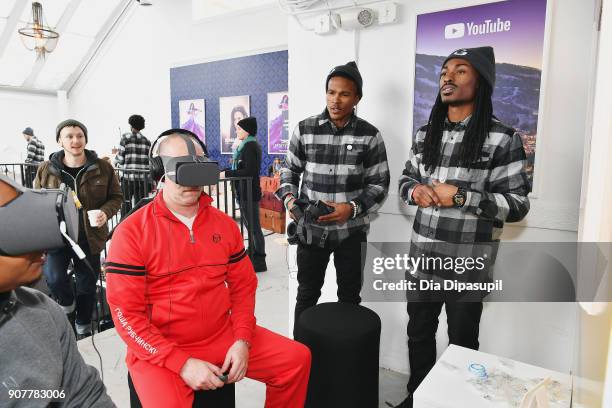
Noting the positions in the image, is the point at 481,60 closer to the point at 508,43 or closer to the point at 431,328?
the point at 508,43

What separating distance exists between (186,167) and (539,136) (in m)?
1.61

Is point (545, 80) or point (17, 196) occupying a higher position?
point (545, 80)

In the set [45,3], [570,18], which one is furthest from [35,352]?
[45,3]

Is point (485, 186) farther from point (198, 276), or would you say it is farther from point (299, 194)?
point (198, 276)

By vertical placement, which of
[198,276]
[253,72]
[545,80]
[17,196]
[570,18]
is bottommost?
[198,276]

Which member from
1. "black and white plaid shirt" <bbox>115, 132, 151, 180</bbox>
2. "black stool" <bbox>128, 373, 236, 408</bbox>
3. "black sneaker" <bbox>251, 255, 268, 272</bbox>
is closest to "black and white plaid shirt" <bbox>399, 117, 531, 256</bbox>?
"black stool" <bbox>128, 373, 236, 408</bbox>

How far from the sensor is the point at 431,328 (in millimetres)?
1986

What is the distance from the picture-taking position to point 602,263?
53 cm

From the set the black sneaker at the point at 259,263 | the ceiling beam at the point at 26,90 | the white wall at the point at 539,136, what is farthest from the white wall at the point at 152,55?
the white wall at the point at 539,136

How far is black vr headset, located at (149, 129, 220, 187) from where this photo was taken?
4.86 feet

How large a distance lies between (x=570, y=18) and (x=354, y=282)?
1.59 m

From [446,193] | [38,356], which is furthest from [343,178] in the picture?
[38,356]

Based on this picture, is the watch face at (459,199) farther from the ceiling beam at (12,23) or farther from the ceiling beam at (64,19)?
the ceiling beam at (12,23)

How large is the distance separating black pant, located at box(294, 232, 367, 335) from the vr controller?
62 millimetres
